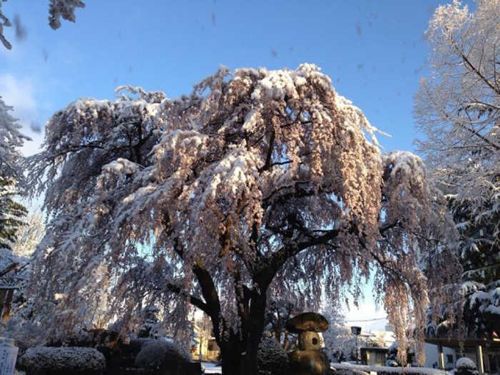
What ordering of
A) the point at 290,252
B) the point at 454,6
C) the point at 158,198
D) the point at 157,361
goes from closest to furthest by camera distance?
the point at 158,198 < the point at 454,6 < the point at 290,252 < the point at 157,361

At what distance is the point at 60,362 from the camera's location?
38.0 ft

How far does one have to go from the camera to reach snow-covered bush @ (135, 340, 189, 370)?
41.7ft

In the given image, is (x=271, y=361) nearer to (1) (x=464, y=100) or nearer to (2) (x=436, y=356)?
(1) (x=464, y=100)

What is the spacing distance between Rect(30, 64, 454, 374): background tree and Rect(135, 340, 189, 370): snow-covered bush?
5.22 ft

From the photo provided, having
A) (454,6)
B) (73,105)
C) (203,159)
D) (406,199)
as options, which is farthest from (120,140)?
(454,6)

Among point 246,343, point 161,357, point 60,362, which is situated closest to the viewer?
point 246,343

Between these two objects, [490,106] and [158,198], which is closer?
[158,198]

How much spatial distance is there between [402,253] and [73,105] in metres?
9.01

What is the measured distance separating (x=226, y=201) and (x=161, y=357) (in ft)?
22.5

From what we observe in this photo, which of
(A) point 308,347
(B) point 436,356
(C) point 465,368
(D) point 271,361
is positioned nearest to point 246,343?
(A) point 308,347

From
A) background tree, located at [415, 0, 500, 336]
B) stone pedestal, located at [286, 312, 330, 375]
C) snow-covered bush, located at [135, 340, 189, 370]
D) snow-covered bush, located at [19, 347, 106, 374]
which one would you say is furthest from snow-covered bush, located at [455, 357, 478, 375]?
snow-covered bush, located at [19, 347, 106, 374]

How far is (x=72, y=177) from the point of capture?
1148 centimetres

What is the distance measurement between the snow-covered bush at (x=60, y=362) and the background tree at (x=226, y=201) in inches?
70.2

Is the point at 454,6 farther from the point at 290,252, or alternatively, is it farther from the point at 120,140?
the point at 120,140
